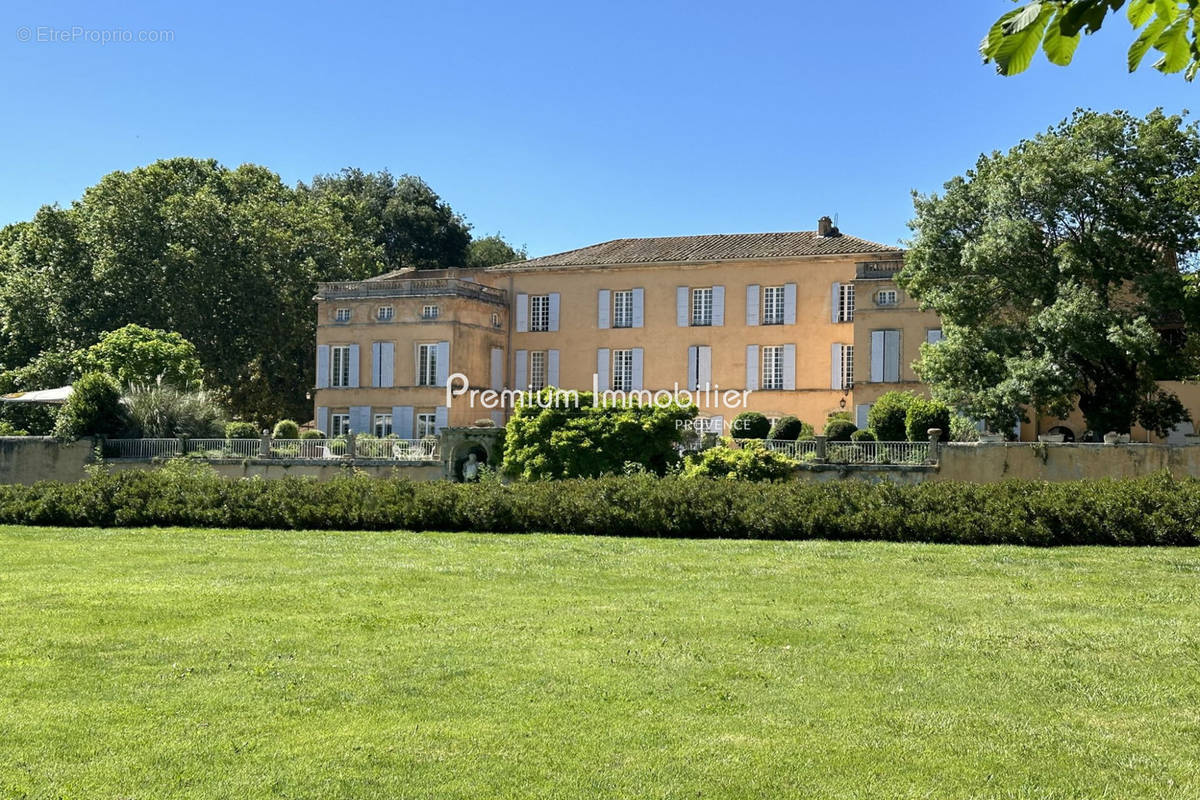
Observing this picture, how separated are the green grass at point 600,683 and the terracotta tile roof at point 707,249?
90.3ft

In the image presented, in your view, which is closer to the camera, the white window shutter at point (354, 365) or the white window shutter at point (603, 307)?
the white window shutter at point (354, 365)

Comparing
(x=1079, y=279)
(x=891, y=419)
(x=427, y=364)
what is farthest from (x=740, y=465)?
(x=427, y=364)

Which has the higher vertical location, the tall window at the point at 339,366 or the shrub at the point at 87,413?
the tall window at the point at 339,366

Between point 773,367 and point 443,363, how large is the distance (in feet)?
38.0

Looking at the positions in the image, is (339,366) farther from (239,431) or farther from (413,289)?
(239,431)

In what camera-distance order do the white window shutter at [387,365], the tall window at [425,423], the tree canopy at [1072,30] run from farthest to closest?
the white window shutter at [387,365], the tall window at [425,423], the tree canopy at [1072,30]

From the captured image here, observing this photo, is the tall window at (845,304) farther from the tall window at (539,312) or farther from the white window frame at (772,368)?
the tall window at (539,312)

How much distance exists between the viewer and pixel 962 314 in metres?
30.9

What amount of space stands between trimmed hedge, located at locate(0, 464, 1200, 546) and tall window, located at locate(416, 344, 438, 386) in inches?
717

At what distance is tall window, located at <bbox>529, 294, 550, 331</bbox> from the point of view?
45.6 meters

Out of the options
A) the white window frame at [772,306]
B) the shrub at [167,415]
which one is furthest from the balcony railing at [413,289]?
the white window frame at [772,306]

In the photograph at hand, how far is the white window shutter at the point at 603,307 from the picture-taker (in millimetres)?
44781

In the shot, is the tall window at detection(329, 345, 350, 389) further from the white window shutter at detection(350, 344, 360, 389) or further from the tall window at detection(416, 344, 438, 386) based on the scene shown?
the tall window at detection(416, 344, 438, 386)

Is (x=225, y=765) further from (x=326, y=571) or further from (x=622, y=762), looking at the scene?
(x=326, y=571)
